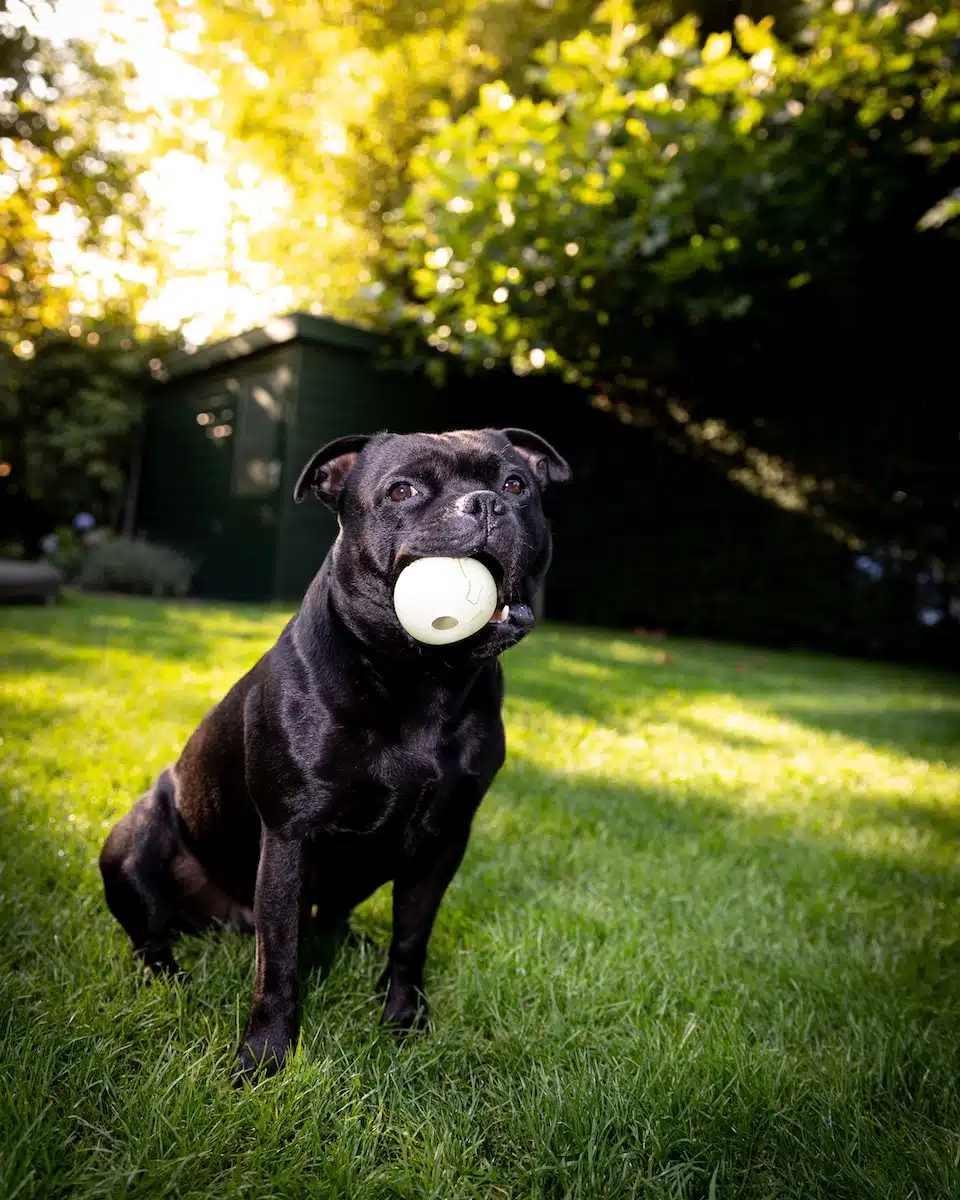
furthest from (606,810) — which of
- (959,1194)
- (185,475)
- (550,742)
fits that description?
(185,475)

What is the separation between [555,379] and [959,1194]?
509 inches

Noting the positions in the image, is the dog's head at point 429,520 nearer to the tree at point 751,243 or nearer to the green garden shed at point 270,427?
the tree at point 751,243

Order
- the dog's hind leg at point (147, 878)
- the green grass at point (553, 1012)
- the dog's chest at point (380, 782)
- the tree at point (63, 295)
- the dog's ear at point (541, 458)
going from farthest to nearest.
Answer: the tree at point (63, 295) < the dog's ear at point (541, 458) < the dog's hind leg at point (147, 878) < the dog's chest at point (380, 782) < the green grass at point (553, 1012)

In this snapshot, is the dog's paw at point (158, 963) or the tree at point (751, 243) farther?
the tree at point (751, 243)

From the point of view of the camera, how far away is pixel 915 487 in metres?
10.2

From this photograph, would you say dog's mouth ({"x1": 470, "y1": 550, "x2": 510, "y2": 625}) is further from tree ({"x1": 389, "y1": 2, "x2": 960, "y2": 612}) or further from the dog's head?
tree ({"x1": 389, "y1": 2, "x2": 960, "y2": 612})

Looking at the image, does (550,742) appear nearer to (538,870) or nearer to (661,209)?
(538,870)

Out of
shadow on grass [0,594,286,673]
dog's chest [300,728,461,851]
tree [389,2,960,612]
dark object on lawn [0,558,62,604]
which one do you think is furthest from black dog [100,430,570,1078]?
dark object on lawn [0,558,62,604]

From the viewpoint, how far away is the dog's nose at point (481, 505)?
1.86 metres

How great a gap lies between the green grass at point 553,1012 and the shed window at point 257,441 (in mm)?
8767

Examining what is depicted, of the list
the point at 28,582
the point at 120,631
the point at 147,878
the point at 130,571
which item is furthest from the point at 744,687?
the point at 130,571

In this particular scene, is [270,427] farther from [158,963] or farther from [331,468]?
[158,963]

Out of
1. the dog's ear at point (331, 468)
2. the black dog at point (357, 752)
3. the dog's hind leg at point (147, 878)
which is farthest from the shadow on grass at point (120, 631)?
the dog's ear at point (331, 468)

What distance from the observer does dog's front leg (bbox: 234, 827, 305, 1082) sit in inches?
68.9
